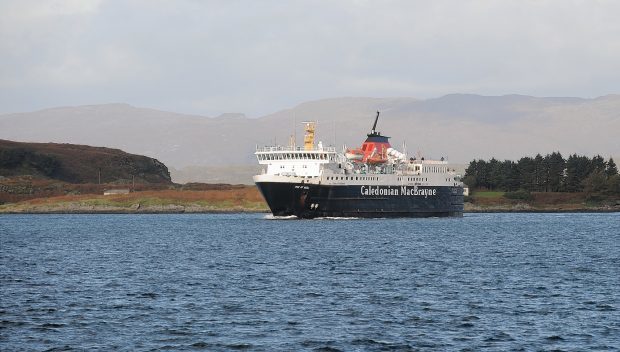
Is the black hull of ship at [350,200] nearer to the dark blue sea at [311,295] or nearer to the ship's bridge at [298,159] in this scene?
the ship's bridge at [298,159]

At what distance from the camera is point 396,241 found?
79062 mm

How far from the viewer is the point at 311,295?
43.5 meters

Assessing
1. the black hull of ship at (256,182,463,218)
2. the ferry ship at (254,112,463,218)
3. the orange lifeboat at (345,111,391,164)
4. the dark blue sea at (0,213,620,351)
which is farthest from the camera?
the orange lifeboat at (345,111,391,164)

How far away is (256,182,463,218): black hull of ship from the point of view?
109 metres

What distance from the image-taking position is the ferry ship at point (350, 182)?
109 meters

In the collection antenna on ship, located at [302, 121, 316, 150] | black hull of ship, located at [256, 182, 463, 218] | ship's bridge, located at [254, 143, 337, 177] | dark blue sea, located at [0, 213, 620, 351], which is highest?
antenna on ship, located at [302, 121, 316, 150]

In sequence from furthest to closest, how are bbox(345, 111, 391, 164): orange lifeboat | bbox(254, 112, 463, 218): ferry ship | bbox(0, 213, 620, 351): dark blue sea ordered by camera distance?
bbox(345, 111, 391, 164): orange lifeboat
bbox(254, 112, 463, 218): ferry ship
bbox(0, 213, 620, 351): dark blue sea

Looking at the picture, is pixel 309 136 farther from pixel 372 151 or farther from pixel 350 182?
pixel 372 151

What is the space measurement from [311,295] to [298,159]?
69468 mm

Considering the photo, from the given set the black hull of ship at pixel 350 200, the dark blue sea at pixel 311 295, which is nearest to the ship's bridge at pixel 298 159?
the black hull of ship at pixel 350 200

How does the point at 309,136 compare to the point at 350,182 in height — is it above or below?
above

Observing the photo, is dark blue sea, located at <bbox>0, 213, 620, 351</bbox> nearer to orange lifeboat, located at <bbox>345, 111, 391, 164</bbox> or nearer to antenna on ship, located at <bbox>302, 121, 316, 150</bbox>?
antenna on ship, located at <bbox>302, 121, 316, 150</bbox>

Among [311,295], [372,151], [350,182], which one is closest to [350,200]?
[350,182]

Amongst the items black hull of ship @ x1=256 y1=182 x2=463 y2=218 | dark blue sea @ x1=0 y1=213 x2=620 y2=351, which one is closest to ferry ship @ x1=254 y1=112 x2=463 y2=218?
black hull of ship @ x1=256 y1=182 x2=463 y2=218
